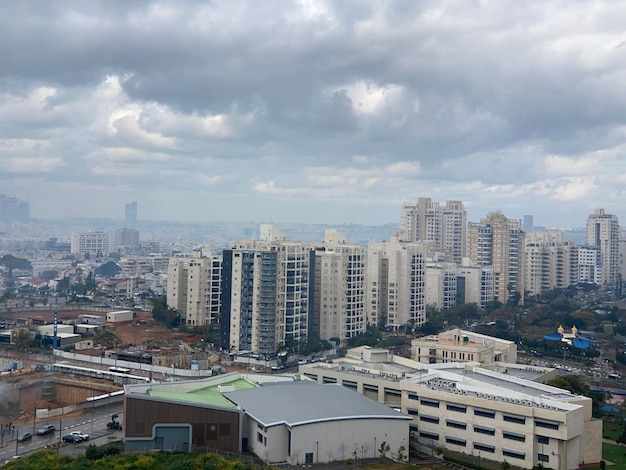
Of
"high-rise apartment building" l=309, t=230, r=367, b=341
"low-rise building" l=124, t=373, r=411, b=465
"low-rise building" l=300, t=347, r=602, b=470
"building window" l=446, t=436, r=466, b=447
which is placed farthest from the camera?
"high-rise apartment building" l=309, t=230, r=367, b=341

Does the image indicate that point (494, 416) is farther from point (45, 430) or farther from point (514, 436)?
point (45, 430)

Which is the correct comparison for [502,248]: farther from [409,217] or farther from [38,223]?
[38,223]

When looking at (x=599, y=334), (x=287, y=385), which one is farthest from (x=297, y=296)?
(x=599, y=334)

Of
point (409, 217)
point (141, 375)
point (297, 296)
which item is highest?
point (409, 217)

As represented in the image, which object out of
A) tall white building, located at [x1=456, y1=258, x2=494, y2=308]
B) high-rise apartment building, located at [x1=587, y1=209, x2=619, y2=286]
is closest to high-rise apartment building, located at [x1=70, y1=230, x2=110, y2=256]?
tall white building, located at [x1=456, y1=258, x2=494, y2=308]

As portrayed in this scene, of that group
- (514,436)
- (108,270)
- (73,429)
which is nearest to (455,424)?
(514,436)

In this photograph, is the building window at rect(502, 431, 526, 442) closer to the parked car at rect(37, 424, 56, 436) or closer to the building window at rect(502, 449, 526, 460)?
the building window at rect(502, 449, 526, 460)
